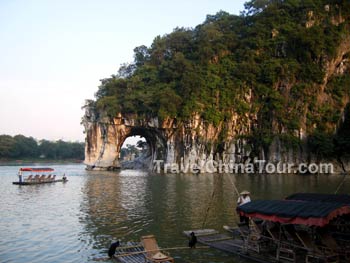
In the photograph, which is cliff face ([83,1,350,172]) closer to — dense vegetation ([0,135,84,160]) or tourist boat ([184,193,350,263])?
tourist boat ([184,193,350,263])

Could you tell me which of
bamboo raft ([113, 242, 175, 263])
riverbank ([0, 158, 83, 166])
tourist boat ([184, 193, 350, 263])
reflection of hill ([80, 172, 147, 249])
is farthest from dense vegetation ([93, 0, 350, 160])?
riverbank ([0, 158, 83, 166])

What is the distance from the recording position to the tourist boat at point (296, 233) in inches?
408

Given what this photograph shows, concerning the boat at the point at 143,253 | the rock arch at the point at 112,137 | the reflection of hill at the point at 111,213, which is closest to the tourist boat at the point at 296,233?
the boat at the point at 143,253

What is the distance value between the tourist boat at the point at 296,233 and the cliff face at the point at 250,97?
44227mm

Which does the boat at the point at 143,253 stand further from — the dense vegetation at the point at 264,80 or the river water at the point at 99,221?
the dense vegetation at the point at 264,80

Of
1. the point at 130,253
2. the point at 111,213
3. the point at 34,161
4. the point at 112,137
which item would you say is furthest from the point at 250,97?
the point at 34,161

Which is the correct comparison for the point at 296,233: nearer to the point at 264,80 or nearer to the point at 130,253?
the point at 130,253

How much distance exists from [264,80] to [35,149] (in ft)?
278

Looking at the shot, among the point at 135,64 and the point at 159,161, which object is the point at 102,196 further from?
the point at 135,64

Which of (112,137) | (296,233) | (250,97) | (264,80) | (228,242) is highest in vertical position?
(264,80)

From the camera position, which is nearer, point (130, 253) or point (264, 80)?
point (130, 253)

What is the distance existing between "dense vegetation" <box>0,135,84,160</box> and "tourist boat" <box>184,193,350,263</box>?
107 meters

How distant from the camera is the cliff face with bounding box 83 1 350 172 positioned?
57.4 meters

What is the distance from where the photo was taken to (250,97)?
63188 mm
